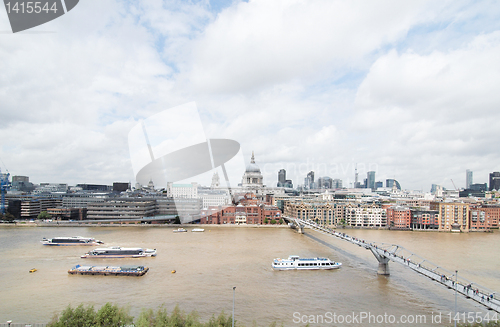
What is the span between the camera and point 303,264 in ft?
37.1

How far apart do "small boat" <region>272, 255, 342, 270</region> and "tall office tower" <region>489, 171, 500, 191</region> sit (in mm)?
67490

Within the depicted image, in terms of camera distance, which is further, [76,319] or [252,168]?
[252,168]

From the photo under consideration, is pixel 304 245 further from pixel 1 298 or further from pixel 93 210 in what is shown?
→ pixel 93 210

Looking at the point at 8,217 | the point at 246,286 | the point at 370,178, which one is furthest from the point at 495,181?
the point at 8,217

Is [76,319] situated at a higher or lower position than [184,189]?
lower

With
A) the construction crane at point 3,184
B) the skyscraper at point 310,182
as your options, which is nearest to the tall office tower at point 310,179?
the skyscraper at point 310,182

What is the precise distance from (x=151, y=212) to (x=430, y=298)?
22.8m

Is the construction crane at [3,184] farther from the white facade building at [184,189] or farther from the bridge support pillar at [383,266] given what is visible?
the bridge support pillar at [383,266]

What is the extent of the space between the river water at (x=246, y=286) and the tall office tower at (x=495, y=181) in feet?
199

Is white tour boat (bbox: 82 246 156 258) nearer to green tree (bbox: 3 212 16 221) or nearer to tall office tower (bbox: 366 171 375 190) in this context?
green tree (bbox: 3 212 16 221)

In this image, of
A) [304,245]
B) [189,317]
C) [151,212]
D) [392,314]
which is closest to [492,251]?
[304,245]

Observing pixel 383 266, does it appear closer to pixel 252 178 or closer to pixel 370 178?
pixel 252 178

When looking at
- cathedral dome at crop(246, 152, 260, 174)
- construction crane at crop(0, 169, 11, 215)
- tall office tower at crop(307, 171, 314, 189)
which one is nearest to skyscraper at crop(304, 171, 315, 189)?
tall office tower at crop(307, 171, 314, 189)

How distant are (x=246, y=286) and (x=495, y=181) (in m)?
72.4
